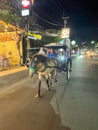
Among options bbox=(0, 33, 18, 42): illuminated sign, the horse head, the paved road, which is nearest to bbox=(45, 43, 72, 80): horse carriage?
the paved road

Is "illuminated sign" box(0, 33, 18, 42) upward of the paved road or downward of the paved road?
upward

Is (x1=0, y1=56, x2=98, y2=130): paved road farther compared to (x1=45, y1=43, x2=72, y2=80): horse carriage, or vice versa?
(x1=45, y1=43, x2=72, y2=80): horse carriage

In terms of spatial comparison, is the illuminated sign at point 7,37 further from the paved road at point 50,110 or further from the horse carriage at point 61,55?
the paved road at point 50,110

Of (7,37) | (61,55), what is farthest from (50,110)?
(7,37)

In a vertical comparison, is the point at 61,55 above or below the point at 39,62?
above

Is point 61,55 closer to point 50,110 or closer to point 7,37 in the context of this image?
point 50,110

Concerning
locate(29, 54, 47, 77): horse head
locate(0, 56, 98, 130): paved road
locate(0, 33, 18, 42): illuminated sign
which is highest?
locate(0, 33, 18, 42): illuminated sign

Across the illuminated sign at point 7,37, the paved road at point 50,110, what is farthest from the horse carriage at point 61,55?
the illuminated sign at point 7,37

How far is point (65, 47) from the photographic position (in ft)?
44.2

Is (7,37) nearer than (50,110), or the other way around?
(50,110)

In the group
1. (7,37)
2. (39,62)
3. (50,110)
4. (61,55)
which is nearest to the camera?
(50,110)

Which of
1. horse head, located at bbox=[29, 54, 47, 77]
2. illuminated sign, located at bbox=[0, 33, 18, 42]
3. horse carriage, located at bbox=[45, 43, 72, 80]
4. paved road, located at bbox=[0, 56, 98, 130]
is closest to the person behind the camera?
paved road, located at bbox=[0, 56, 98, 130]

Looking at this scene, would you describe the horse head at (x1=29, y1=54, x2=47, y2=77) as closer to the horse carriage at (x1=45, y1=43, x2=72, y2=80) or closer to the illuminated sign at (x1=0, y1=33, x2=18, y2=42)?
the horse carriage at (x1=45, y1=43, x2=72, y2=80)

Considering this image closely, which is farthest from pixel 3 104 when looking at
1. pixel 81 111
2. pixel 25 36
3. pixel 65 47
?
pixel 25 36
